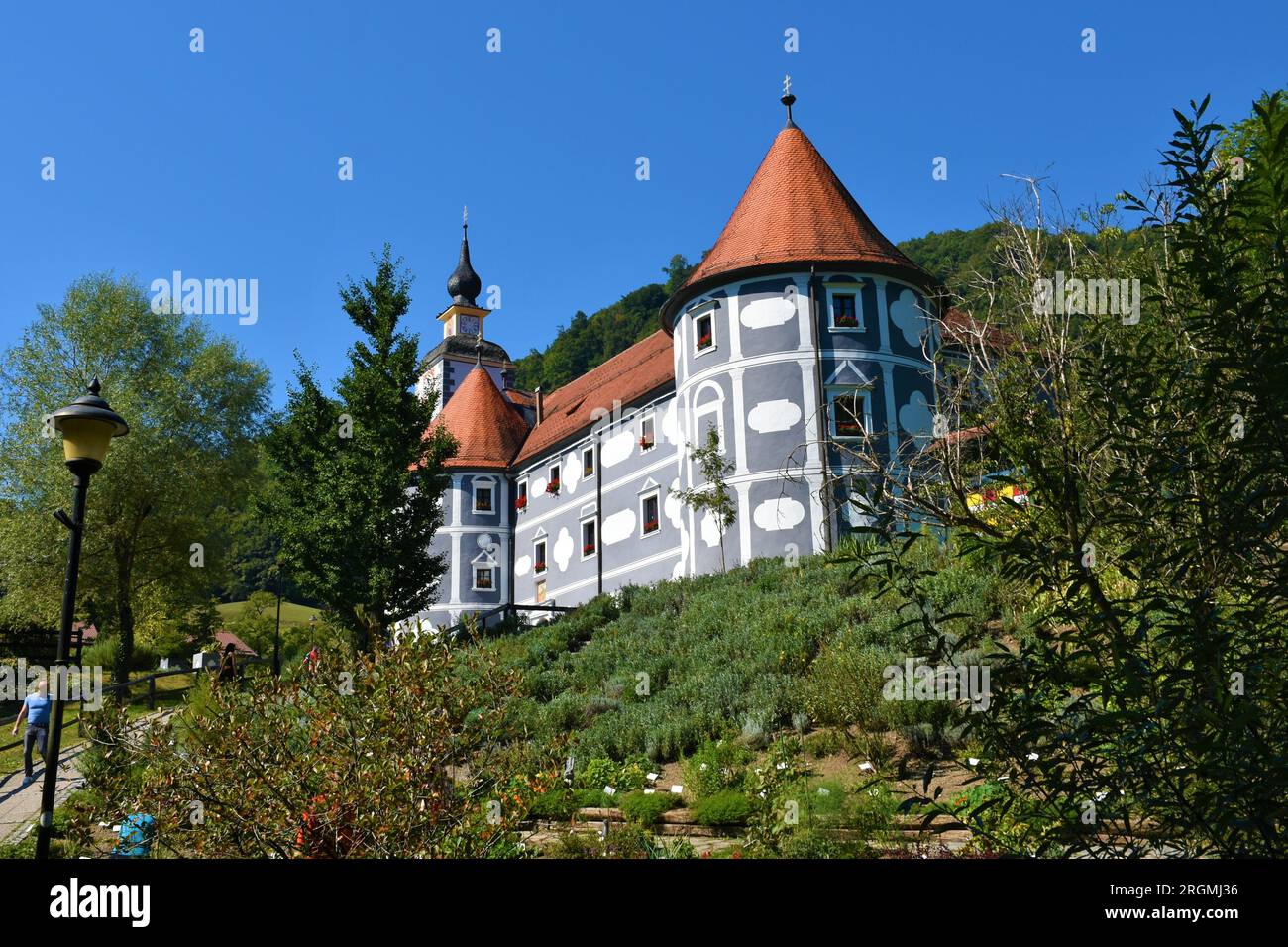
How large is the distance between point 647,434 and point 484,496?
11.3 meters

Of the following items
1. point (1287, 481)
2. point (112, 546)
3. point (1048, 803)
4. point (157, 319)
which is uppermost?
point (157, 319)

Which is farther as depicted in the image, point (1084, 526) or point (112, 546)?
point (112, 546)

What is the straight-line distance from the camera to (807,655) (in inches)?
640

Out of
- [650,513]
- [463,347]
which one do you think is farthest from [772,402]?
[463,347]

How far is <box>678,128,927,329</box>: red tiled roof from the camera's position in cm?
2803

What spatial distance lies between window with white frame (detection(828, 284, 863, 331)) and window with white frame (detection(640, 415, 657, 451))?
7.41m

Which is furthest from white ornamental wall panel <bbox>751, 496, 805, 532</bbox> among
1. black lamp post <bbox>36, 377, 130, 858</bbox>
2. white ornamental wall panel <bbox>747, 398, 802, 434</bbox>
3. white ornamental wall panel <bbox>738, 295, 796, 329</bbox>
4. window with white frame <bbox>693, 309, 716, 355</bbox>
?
black lamp post <bbox>36, 377, 130, 858</bbox>

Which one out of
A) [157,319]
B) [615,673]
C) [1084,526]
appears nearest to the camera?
A: [1084,526]

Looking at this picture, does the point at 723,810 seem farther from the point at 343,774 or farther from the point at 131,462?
the point at 131,462

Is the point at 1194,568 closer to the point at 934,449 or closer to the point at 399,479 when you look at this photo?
the point at 934,449

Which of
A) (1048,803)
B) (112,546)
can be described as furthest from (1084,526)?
(112,546)

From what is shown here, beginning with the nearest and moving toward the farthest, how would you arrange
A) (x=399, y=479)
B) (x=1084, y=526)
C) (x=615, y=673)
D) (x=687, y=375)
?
(x=1084, y=526), (x=615, y=673), (x=399, y=479), (x=687, y=375)

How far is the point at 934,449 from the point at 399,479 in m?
21.1

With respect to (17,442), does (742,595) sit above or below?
below
